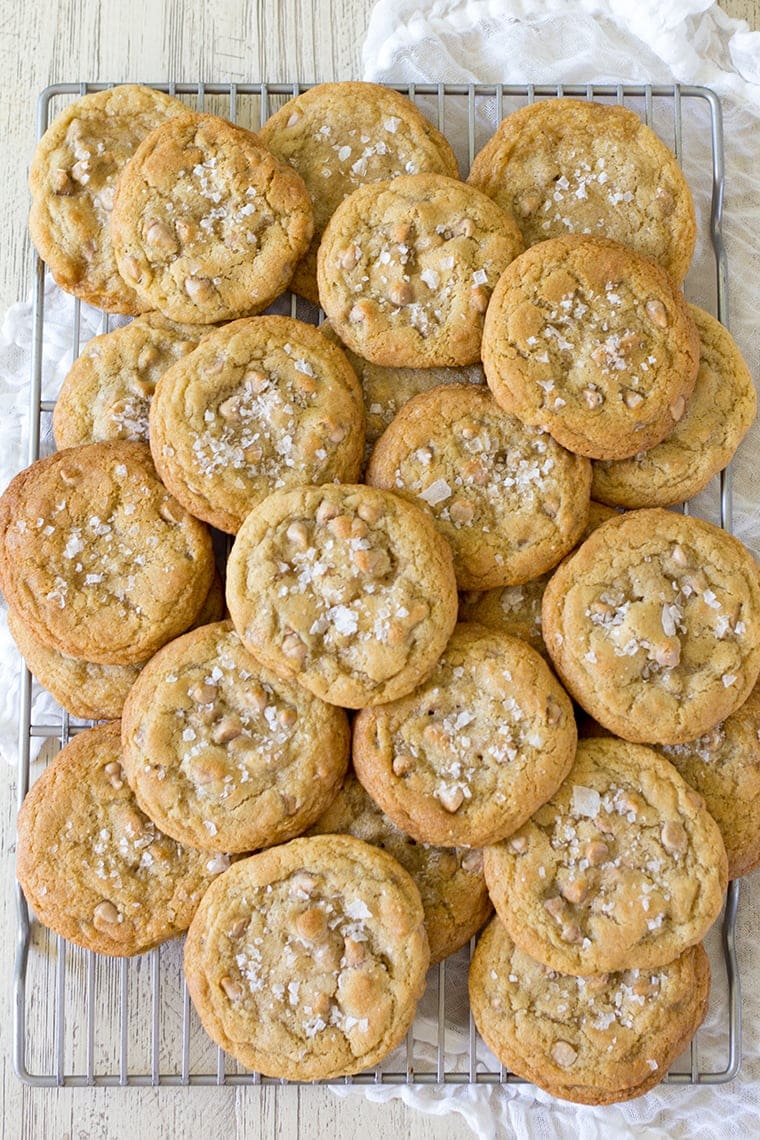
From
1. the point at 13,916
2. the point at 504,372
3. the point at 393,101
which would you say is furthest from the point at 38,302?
the point at 13,916

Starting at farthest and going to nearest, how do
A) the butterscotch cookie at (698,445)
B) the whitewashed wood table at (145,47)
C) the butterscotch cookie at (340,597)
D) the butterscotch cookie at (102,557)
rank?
the whitewashed wood table at (145,47) → the butterscotch cookie at (698,445) → the butterscotch cookie at (102,557) → the butterscotch cookie at (340,597)

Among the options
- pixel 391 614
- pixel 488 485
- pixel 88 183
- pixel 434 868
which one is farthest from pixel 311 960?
pixel 88 183

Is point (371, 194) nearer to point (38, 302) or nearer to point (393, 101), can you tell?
point (393, 101)

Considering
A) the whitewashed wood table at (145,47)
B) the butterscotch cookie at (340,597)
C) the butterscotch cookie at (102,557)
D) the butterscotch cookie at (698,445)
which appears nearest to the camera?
the butterscotch cookie at (340,597)

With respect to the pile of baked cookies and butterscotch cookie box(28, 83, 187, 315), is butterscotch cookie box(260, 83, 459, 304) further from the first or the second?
butterscotch cookie box(28, 83, 187, 315)

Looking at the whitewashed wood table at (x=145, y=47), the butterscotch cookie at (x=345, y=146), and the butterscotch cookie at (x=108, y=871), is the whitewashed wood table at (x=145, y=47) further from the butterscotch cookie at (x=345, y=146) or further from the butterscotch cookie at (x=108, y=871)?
the butterscotch cookie at (x=108, y=871)

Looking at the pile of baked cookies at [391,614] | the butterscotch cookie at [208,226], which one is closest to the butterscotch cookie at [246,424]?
the pile of baked cookies at [391,614]

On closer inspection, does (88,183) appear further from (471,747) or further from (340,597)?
(471,747)

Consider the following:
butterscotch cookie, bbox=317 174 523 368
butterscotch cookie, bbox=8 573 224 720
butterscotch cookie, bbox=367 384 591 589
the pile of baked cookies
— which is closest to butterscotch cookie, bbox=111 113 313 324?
the pile of baked cookies
